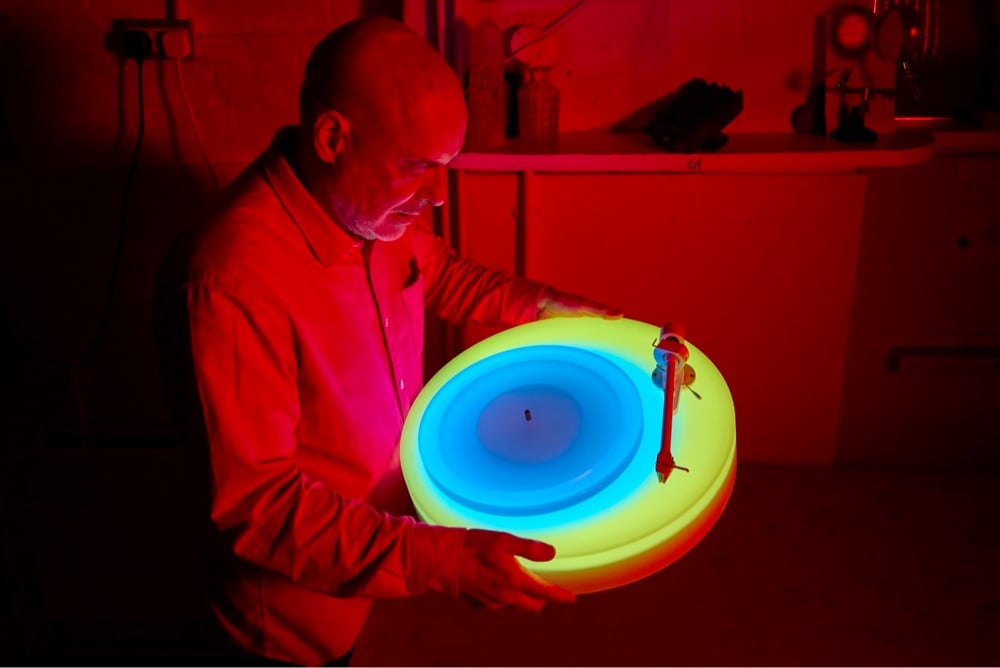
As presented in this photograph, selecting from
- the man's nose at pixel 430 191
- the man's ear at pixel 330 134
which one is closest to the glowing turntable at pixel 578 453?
the man's nose at pixel 430 191

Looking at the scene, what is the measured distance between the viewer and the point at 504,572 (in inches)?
35.9

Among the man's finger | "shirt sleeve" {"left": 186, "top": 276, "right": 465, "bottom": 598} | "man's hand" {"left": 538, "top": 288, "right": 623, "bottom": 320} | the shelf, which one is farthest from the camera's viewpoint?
the shelf

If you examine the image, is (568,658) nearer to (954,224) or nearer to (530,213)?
(530,213)

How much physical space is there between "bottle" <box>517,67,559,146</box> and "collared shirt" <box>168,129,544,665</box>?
1.27 ft

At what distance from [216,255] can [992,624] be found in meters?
1.32

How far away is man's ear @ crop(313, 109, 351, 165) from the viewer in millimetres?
1031

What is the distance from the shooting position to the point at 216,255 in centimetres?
102

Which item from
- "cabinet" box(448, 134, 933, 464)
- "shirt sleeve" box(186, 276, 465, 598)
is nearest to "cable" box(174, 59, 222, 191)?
"cabinet" box(448, 134, 933, 464)

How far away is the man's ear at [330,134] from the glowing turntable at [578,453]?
34 centimetres

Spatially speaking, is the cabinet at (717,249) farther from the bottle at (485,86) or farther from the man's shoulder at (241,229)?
the man's shoulder at (241,229)

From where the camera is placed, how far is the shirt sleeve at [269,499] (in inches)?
38.8

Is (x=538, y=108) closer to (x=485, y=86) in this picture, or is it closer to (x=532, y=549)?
(x=485, y=86)

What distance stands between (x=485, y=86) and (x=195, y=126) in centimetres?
66

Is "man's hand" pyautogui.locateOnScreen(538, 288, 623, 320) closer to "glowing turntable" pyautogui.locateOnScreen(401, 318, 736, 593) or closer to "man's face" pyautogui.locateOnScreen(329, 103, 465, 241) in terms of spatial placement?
"glowing turntable" pyautogui.locateOnScreen(401, 318, 736, 593)
